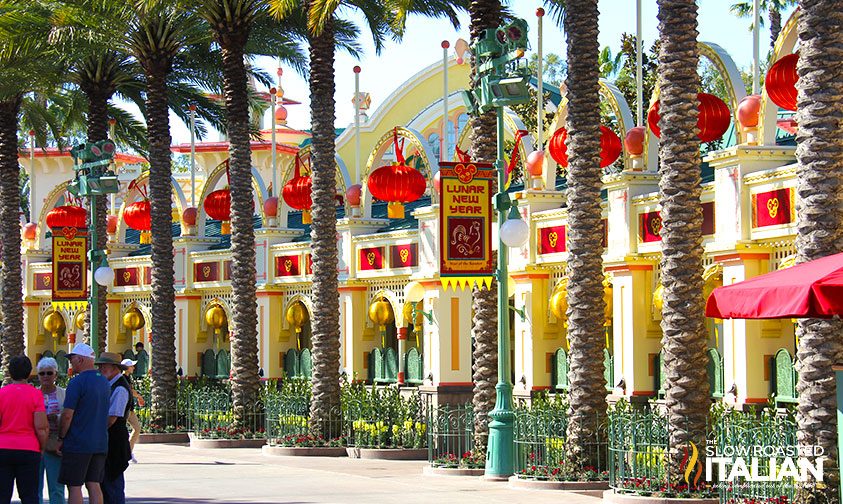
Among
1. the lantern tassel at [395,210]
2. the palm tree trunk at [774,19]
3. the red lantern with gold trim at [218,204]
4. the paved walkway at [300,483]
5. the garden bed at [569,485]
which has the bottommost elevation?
the paved walkway at [300,483]

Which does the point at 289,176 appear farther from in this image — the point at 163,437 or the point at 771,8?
the point at 771,8

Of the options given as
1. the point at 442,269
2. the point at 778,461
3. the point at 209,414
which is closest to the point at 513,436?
the point at 442,269

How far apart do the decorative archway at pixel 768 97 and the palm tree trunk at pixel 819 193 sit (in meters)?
4.39

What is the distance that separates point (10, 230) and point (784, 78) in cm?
2328

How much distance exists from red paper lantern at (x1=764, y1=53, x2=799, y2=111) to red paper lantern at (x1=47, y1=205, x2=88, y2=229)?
82.3 ft

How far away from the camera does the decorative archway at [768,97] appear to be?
64.1 ft

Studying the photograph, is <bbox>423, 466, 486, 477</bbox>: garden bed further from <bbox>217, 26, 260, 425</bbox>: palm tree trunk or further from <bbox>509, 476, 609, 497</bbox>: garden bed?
<bbox>217, 26, 260, 425</bbox>: palm tree trunk

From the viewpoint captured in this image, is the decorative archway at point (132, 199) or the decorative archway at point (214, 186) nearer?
the decorative archway at point (214, 186)

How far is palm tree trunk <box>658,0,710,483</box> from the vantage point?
16938 mm

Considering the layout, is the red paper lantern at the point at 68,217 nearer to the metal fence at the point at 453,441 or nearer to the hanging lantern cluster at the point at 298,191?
the hanging lantern cluster at the point at 298,191

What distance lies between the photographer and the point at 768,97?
65.7 feet

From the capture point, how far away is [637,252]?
23.5 metres

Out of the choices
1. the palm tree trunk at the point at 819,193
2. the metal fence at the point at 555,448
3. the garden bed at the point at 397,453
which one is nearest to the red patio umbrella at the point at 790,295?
the palm tree trunk at the point at 819,193

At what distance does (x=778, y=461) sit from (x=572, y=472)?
471cm
